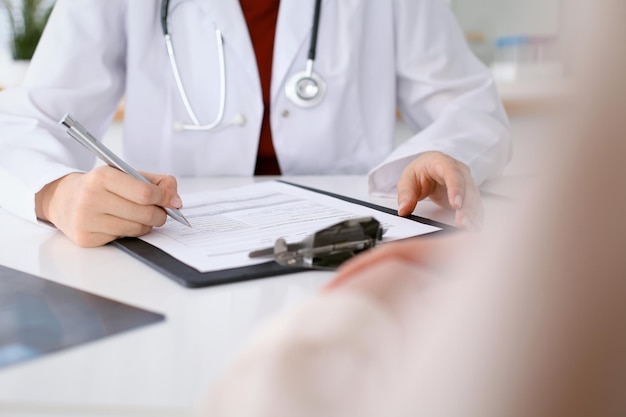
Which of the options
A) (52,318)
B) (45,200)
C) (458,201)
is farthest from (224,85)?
(52,318)

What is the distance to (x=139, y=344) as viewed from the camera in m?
0.40

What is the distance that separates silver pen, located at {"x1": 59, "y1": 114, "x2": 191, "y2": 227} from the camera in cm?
61

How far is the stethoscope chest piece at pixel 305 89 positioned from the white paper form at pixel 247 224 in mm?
332

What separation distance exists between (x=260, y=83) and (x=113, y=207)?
1.97 ft

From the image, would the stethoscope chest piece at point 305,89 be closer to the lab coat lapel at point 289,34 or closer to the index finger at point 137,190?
the lab coat lapel at point 289,34

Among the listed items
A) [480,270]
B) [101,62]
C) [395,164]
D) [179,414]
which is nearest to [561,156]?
[480,270]

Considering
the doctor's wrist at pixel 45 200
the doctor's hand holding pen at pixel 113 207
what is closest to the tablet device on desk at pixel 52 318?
the doctor's hand holding pen at pixel 113 207

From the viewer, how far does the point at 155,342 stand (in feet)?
1.33

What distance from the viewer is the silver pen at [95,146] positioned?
0.61 m

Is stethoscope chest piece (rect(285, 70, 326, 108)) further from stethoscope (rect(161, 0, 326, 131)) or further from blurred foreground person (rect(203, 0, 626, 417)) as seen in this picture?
blurred foreground person (rect(203, 0, 626, 417))

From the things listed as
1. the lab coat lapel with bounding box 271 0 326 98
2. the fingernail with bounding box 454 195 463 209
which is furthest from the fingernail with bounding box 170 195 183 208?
the lab coat lapel with bounding box 271 0 326 98

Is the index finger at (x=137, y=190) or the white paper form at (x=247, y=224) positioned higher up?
the index finger at (x=137, y=190)

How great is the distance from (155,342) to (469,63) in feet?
3.31

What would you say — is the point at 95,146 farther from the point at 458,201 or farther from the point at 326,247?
the point at 458,201
